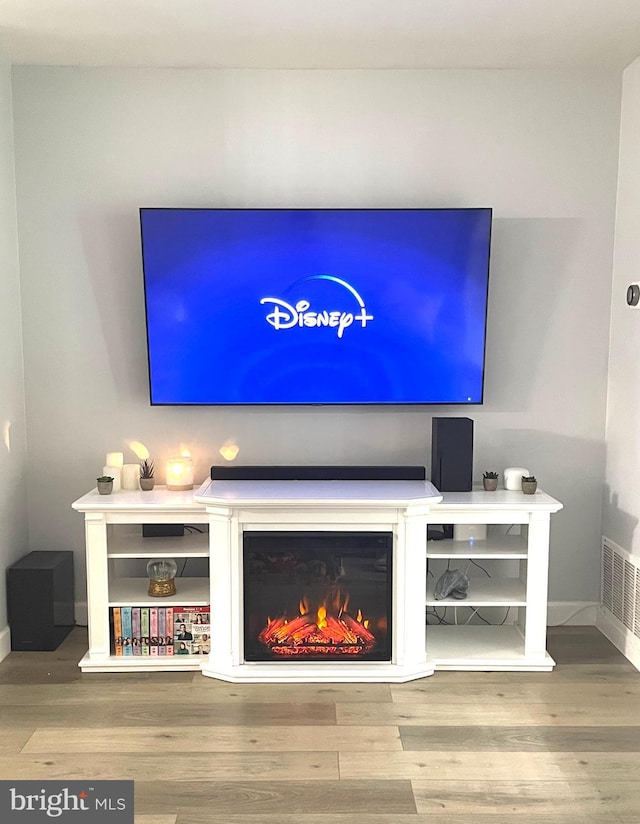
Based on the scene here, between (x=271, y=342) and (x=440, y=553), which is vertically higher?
(x=271, y=342)

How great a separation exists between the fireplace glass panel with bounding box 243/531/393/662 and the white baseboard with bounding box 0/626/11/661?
3.45 feet

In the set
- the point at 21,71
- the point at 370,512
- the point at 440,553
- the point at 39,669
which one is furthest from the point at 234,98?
the point at 39,669

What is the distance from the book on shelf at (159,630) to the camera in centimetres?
336

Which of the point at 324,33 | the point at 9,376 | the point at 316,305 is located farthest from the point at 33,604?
the point at 324,33

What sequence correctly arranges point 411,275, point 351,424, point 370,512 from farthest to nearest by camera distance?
point 351,424
point 411,275
point 370,512

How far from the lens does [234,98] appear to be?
11.8 feet

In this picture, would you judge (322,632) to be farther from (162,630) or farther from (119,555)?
(119,555)

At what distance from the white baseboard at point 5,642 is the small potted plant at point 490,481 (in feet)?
7.08

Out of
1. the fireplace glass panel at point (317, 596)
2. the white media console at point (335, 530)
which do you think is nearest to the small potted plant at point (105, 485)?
the white media console at point (335, 530)

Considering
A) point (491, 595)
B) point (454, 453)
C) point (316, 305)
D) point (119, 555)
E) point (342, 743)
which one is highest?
point (316, 305)

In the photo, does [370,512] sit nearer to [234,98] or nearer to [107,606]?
[107,606]

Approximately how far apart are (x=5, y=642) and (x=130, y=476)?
2.85 feet

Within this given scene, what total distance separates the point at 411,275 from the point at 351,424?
28.9 inches

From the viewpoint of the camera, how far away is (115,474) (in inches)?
142
